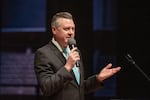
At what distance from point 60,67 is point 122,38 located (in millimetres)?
2179

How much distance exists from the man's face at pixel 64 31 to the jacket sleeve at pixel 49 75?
12cm

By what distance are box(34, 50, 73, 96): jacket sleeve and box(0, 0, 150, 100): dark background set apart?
210 cm

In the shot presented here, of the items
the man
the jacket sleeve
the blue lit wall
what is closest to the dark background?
the blue lit wall

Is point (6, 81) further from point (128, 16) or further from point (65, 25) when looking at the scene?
point (65, 25)

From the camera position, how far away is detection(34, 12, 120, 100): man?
7.63 feet

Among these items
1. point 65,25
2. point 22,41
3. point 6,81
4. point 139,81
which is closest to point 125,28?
point 139,81

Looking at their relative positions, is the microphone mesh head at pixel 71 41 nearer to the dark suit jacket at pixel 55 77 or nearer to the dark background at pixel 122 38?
the dark suit jacket at pixel 55 77

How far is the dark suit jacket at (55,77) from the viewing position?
2.32m

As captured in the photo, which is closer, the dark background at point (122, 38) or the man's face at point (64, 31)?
the man's face at point (64, 31)

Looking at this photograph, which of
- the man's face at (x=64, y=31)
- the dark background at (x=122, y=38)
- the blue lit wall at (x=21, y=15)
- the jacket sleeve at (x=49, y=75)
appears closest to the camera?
the jacket sleeve at (x=49, y=75)

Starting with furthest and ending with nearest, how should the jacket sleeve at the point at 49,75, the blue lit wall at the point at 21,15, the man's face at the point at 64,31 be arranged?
1. the blue lit wall at the point at 21,15
2. the man's face at the point at 64,31
3. the jacket sleeve at the point at 49,75

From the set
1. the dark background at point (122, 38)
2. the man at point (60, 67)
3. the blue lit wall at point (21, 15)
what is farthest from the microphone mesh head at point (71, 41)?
the blue lit wall at point (21, 15)

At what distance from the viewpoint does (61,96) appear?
7.91 ft

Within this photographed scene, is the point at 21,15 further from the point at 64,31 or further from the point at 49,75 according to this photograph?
the point at 49,75
